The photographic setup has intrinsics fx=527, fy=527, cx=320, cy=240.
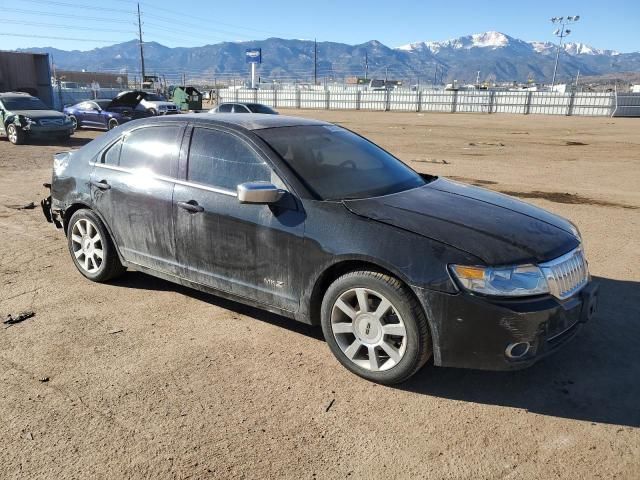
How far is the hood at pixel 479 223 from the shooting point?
312 centimetres

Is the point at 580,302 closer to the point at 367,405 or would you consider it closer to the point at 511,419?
the point at 511,419

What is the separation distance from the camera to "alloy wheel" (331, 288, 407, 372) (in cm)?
324

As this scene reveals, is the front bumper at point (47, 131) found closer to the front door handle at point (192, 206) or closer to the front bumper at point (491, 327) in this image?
the front door handle at point (192, 206)

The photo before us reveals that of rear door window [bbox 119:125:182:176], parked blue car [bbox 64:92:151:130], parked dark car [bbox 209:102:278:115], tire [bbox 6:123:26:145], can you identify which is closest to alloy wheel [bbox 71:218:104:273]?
rear door window [bbox 119:125:182:176]

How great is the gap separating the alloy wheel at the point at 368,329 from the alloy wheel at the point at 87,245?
2638 mm

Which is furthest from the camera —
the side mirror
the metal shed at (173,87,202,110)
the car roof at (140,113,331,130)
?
the metal shed at (173,87,202,110)

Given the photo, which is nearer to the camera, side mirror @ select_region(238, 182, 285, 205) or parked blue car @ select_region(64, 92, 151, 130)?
side mirror @ select_region(238, 182, 285, 205)

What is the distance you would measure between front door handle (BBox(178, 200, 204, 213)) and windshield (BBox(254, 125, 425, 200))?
0.72m

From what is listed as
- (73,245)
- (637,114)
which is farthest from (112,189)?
(637,114)

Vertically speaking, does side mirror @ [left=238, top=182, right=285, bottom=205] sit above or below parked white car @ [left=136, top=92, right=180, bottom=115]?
above

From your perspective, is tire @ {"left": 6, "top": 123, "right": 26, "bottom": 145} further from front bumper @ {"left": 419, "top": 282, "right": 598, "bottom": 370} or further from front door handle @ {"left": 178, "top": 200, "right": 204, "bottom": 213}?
front bumper @ {"left": 419, "top": 282, "right": 598, "bottom": 370}

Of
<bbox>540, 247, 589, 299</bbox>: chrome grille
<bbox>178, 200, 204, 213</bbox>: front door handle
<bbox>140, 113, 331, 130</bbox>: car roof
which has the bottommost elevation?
<bbox>540, 247, 589, 299</bbox>: chrome grille

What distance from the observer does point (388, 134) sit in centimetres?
2355

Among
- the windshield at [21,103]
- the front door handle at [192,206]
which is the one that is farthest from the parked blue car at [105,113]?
the front door handle at [192,206]
